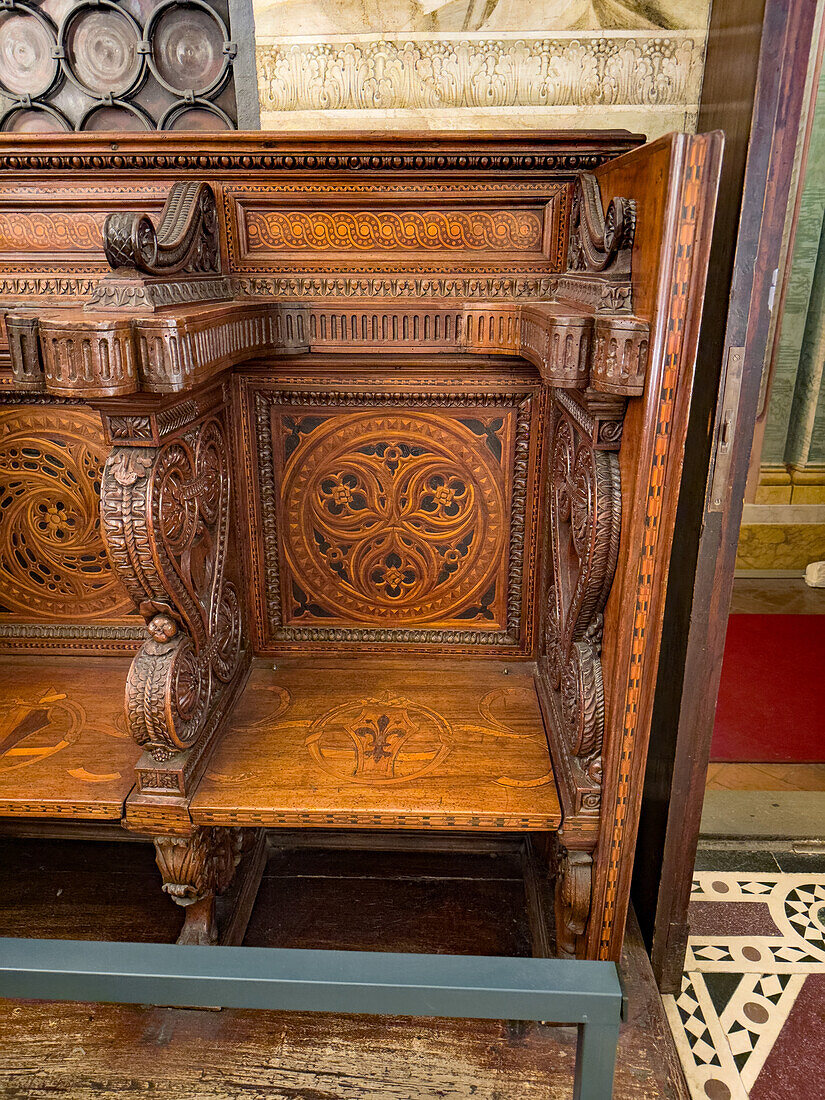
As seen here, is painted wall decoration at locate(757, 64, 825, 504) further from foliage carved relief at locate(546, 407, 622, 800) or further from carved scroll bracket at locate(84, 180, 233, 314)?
carved scroll bracket at locate(84, 180, 233, 314)

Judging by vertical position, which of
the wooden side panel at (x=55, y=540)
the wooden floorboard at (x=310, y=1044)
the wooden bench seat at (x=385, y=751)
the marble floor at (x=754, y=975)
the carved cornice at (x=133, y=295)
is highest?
the carved cornice at (x=133, y=295)

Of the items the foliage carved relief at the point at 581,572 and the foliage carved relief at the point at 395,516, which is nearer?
the foliage carved relief at the point at 581,572

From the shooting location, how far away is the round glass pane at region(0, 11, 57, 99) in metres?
1.83

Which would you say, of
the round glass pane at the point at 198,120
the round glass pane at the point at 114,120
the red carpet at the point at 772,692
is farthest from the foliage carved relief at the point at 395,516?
the red carpet at the point at 772,692

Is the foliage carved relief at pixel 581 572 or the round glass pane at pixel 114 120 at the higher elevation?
the round glass pane at pixel 114 120

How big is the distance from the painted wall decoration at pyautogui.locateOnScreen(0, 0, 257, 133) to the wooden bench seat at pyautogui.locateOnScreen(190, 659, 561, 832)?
133cm

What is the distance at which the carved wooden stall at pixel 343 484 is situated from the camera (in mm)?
1140

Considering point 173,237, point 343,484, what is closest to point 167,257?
point 173,237

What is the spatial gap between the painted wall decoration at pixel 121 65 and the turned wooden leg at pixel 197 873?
157 cm

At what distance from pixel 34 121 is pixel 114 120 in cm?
19

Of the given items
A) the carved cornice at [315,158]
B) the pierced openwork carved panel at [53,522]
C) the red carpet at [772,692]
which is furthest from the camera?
the red carpet at [772,692]

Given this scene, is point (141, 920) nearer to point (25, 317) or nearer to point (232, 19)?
point (25, 317)

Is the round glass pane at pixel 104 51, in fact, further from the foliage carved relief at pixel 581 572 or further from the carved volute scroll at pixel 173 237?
the foliage carved relief at pixel 581 572

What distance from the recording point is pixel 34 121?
6.15ft
